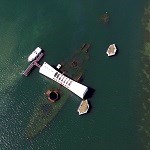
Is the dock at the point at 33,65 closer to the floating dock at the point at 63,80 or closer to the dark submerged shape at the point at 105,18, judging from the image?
the floating dock at the point at 63,80

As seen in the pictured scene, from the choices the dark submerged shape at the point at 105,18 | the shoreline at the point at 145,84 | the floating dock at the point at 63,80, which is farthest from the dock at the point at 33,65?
the shoreline at the point at 145,84

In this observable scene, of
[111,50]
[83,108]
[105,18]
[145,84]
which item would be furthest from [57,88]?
[105,18]

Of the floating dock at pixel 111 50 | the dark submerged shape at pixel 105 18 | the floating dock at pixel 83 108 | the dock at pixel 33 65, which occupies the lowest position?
the floating dock at pixel 83 108

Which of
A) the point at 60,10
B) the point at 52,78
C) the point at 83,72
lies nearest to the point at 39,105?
the point at 52,78

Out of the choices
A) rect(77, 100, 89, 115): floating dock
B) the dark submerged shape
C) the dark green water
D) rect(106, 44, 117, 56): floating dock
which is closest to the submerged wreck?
the dark green water

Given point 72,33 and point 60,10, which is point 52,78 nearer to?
point 72,33

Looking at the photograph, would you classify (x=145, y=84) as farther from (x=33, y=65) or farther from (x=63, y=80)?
(x=33, y=65)
